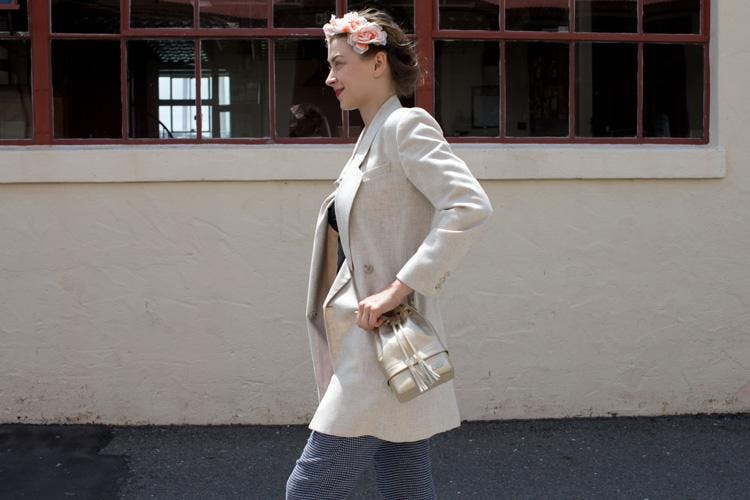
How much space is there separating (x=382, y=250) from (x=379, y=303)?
7.9 inches

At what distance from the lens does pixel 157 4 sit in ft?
17.7

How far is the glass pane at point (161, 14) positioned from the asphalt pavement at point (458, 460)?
206cm

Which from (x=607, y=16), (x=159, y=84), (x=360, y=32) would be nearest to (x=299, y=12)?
(x=159, y=84)

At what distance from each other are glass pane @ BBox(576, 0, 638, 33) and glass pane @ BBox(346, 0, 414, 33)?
891 millimetres

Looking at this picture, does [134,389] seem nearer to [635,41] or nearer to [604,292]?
[604,292]

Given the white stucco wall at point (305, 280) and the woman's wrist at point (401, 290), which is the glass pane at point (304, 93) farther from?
the woman's wrist at point (401, 290)

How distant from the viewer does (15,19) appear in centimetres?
538

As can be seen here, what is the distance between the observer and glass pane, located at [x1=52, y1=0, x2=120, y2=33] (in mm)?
5367

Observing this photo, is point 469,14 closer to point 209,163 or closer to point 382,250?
point 209,163

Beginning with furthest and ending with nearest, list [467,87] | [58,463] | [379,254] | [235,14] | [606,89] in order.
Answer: [606,89], [467,87], [235,14], [58,463], [379,254]

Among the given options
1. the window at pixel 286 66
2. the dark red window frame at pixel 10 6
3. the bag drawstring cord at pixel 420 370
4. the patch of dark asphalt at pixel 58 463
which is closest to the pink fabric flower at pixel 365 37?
the bag drawstring cord at pixel 420 370

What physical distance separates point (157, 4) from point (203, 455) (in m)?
2.28

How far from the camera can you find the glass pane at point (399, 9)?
546 centimetres

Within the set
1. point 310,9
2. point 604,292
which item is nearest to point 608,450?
point 604,292
